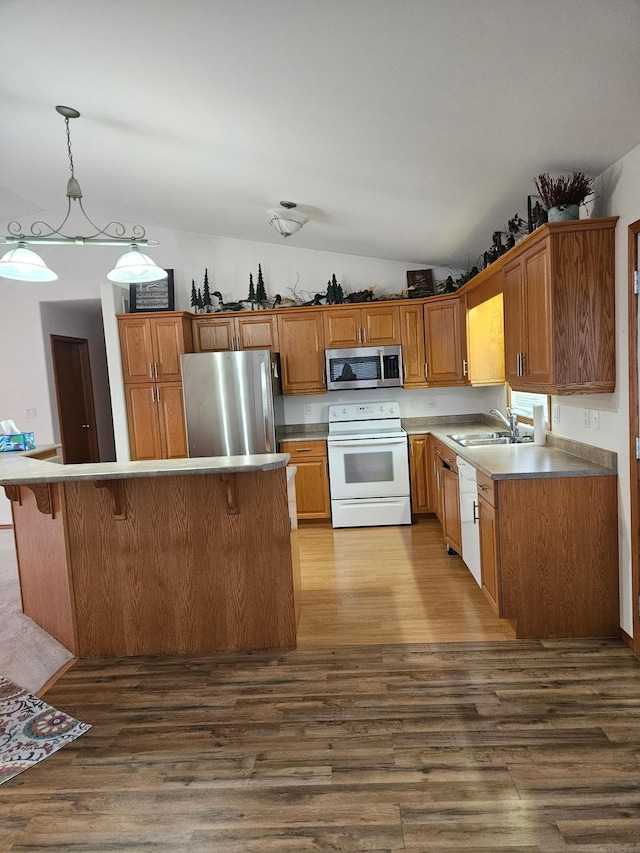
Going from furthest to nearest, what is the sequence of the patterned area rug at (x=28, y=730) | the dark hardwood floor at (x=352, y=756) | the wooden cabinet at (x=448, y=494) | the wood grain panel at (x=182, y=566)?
1. the wooden cabinet at (x=448, y=494)
2. the wood grain panel at (x=182, y=566)
3. the patterned area rug at (x=28, y=730)
4. the dark hardwood floor at (x=352, y=756)

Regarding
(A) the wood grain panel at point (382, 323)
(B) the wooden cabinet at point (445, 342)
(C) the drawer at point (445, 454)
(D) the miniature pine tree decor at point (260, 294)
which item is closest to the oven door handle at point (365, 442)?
(C) the drawer at point (445, 454)

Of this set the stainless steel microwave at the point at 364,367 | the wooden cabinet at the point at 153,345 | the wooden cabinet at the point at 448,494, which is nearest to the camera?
the wooden cabinet at the point at 448,494

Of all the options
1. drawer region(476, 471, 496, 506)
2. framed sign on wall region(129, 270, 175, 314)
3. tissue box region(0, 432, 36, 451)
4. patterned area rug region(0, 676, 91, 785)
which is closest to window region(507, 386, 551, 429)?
drawer region(476, 471, 496, 506)

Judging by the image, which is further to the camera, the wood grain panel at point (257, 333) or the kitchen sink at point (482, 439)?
the wood grain panel at point (257, 333)

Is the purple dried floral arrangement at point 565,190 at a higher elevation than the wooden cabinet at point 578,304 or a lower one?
higher

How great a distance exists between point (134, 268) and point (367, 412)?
3077mm

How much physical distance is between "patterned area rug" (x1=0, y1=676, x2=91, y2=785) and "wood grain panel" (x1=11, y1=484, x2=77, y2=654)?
450 millimetres

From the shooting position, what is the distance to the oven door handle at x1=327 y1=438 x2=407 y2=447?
15.7 ft

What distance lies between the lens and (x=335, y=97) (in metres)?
2.26

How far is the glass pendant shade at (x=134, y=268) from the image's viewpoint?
8.95 ft

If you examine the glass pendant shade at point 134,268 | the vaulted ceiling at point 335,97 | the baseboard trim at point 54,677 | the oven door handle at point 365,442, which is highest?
the vaulted ceiling at point 335,97

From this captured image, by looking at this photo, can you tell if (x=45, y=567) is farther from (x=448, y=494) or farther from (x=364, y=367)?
(x=364, y=367)

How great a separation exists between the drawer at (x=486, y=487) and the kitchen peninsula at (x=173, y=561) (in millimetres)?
1072

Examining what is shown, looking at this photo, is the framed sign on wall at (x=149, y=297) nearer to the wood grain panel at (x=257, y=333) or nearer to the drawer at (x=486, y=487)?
the wood grain panel at (x=257, y=333)
